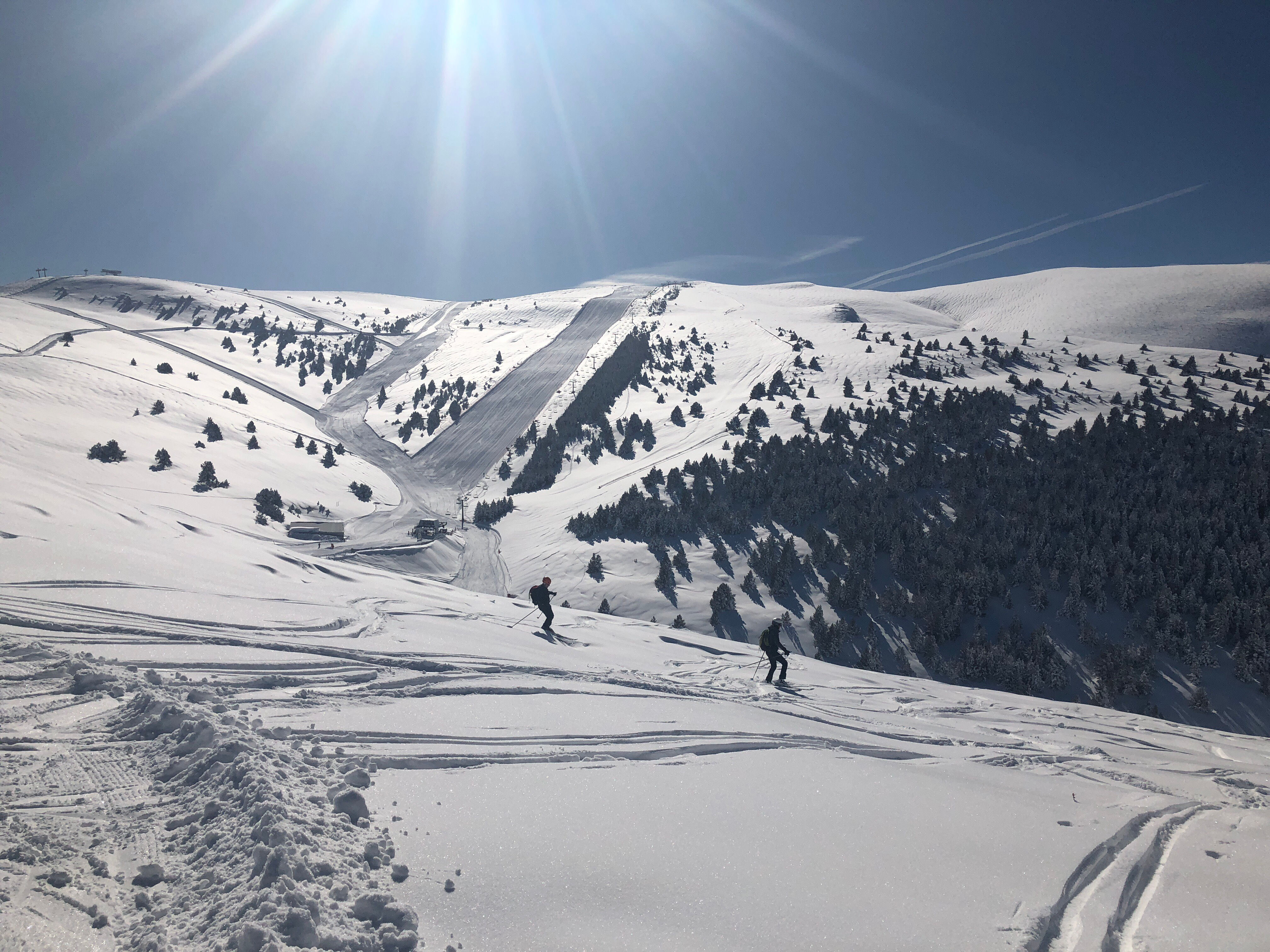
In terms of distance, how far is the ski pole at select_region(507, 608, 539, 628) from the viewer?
37.7 ft

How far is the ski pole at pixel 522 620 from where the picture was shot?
1148 centimetres

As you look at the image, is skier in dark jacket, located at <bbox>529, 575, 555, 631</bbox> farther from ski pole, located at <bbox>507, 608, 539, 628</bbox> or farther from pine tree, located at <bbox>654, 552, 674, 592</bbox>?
pine tree, located at <bbox>654, 552, 674, 592</bbox>

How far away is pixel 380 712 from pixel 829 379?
41.1 meters

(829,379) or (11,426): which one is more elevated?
(829,379)

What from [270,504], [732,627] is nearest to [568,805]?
[732,627]

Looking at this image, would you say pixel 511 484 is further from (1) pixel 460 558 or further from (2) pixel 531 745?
(2) pixel 531 745

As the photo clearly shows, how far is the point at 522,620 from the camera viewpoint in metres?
12.2

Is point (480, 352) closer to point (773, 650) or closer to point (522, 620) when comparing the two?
point (522, 620)

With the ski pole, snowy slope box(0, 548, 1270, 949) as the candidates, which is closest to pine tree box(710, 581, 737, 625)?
the ski pole

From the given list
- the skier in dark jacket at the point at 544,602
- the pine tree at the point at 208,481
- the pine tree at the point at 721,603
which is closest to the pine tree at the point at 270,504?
the pine tree at the point at 208,481

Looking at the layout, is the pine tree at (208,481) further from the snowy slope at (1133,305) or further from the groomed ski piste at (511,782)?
the snowy slope at (1133,305)

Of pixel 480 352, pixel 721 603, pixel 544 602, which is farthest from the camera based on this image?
pixel 480 352

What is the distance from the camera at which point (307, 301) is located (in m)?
95.9

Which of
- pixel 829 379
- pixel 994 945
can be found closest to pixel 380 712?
pixel 994 945
